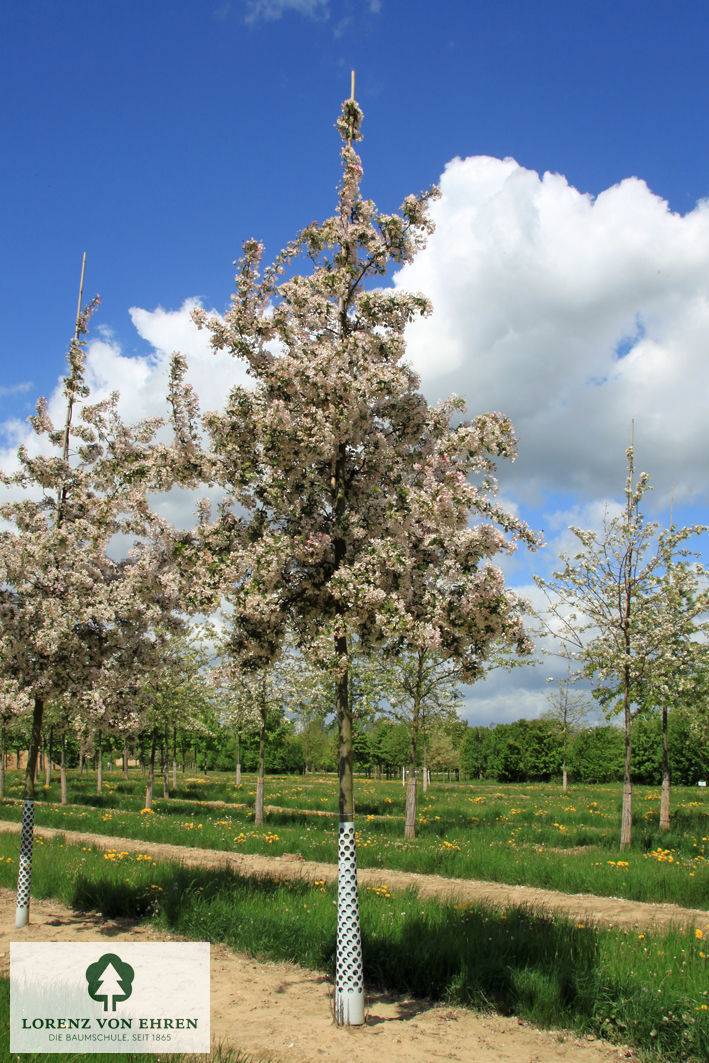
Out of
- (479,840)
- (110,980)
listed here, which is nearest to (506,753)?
(479,840)

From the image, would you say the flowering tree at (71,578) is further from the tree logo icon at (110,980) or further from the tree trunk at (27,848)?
the tree logo icon at (110,980)

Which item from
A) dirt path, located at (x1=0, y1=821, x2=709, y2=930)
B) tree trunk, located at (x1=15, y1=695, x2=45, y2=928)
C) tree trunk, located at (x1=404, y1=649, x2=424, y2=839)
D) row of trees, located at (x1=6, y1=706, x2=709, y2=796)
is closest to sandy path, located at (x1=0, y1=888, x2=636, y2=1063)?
tree trunk, located at (x1=15, y1=695, x2=45, y2=928)

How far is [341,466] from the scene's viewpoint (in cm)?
835

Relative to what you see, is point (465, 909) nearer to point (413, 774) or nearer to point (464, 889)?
point (464, 889)

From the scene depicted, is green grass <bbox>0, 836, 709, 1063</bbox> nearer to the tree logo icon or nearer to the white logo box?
the white logo box

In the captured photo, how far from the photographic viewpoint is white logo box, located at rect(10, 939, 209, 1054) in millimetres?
5949

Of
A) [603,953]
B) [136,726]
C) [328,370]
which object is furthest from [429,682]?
[328,370]

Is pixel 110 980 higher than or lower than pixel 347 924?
lower

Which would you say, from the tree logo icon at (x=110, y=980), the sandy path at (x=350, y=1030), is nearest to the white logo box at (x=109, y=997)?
the tree logo icon at (x=110, y=980)

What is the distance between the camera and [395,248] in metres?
8.60

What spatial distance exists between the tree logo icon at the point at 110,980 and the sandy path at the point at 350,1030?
36.2 inches

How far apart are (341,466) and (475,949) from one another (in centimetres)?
553

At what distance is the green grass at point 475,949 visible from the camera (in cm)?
658

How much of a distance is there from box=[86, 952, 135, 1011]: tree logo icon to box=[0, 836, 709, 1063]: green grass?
5.31 ft
